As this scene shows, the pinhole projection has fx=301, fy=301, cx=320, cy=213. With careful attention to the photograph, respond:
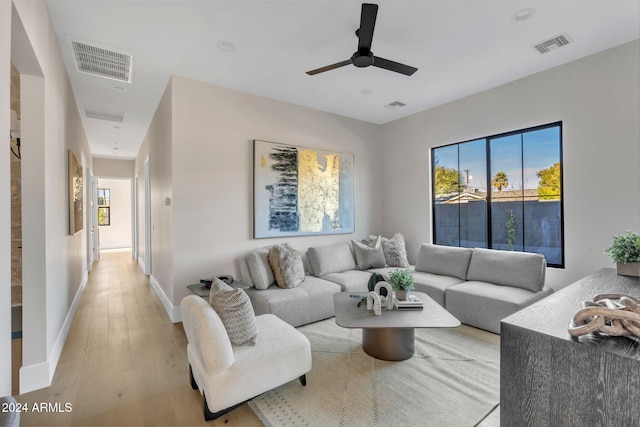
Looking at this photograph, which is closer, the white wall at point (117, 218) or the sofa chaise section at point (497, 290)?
the sofa chaise section at point (497, 290)

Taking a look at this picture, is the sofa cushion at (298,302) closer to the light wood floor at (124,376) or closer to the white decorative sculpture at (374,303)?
the light wood floor at (124,376)

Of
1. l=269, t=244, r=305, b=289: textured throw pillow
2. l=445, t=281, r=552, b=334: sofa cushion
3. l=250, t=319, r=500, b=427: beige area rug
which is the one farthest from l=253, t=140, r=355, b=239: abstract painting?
l=445, t=281, r=552, b=334: sofa cushion

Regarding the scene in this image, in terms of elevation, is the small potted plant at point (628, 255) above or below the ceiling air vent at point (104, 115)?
below

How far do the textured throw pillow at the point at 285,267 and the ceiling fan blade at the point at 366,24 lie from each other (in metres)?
2.34

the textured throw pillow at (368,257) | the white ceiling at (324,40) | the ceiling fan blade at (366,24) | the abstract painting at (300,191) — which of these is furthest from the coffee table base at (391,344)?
the white ceiling at (324,40)

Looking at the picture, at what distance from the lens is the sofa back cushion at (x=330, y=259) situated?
4191 mm

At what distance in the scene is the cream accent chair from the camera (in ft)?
5.99

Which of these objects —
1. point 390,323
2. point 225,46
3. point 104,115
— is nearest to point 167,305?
point 390,323

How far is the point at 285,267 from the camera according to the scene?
358 centimetres

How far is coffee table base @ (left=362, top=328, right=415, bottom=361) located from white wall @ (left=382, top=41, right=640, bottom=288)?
83.5 inches

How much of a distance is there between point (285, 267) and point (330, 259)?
0.91 m

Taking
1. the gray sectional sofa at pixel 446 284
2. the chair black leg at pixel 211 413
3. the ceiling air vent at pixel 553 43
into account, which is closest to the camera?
the chair black leg at pixel 211 413
